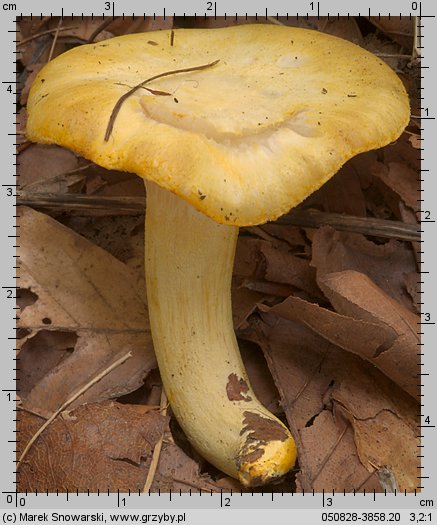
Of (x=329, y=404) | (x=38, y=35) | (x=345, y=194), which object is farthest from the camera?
(x=38, y=35)

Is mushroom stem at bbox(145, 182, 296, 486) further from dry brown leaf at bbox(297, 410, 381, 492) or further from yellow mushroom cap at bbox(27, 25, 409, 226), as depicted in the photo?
yellow mushroom cap at bbox(27, 25, 409, 226)

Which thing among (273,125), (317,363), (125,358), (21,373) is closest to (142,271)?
(125,358)

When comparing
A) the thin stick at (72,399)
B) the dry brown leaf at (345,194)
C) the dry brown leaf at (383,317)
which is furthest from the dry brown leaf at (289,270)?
the thin stick at (72,399)

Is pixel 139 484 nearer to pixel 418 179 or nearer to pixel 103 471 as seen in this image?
pixel 103 471

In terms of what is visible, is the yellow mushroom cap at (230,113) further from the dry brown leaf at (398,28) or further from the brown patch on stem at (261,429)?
the brown patch on stem at (261,429)

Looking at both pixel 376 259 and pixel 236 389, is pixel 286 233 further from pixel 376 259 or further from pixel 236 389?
pixel 236 389

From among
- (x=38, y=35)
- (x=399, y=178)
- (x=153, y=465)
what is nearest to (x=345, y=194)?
(x=399, y=178)

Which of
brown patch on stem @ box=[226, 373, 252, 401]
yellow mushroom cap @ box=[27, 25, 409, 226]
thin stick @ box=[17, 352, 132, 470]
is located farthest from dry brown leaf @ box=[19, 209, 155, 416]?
yellow mushroom cap @ box=[27, 25, 409, 226]

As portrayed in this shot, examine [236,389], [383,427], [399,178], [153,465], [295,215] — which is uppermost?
[399,178]
